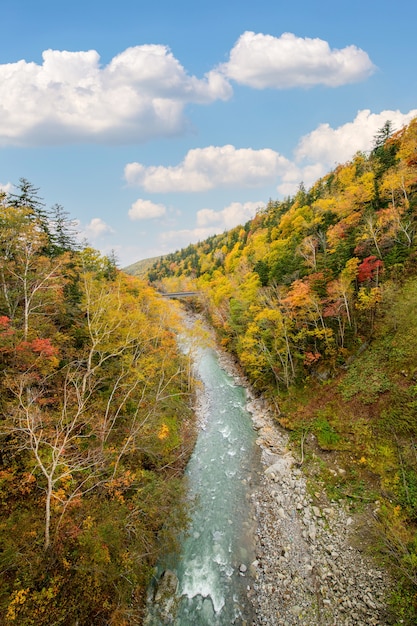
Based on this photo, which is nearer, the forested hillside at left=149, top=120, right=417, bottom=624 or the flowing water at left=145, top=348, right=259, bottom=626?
the flowing water at left=145, top=348, right=259, bottom=626

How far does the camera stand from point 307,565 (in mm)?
13297

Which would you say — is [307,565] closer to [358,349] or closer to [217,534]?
[217,534]

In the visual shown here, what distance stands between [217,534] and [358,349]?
1751 centimetres

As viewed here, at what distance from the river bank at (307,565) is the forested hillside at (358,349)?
994mm

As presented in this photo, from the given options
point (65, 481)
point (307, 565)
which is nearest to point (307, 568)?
point (307, 565)

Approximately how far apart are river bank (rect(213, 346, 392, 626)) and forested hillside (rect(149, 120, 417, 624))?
994 mm

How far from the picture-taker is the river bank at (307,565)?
1134 cm

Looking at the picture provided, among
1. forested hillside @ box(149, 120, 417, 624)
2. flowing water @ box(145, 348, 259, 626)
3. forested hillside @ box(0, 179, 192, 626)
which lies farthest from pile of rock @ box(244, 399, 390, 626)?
forested hillside @ box(0, 179, 192, 626)

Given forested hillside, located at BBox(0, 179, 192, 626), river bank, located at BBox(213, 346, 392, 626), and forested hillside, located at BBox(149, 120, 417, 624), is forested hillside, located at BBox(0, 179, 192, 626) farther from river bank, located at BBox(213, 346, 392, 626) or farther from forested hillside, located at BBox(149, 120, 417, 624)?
forested hillside, located at BBox(149, 120, 417, 624)

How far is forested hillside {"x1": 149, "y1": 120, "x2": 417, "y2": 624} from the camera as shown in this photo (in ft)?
50.0

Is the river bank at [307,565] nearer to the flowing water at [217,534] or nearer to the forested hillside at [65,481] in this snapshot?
the flowing water at [217,534]

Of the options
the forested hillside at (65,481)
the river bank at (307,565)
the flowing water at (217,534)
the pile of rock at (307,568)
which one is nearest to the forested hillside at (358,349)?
the river bank at (307,565)

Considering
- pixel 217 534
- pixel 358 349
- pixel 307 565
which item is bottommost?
pixel 307 565

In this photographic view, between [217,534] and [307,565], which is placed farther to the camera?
[217,534]
